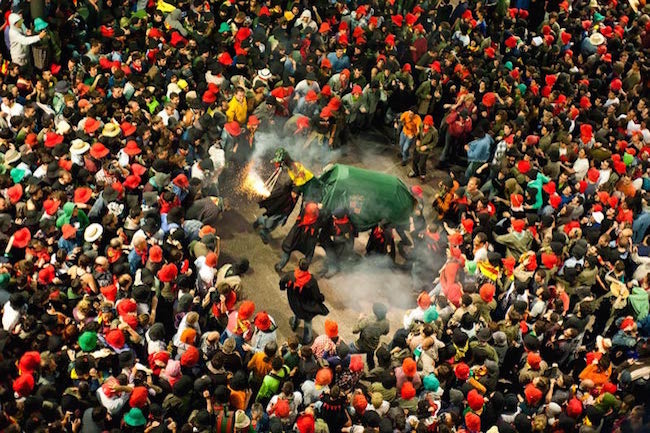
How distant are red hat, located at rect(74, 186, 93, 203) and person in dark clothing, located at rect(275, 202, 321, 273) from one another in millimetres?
3244

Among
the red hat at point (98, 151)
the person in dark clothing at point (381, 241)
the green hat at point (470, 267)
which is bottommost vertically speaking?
the person in dark clothing at point (381, 241)

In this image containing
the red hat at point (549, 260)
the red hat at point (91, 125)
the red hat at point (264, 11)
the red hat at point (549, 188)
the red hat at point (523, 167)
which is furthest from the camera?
the red hat at point (264, 11)

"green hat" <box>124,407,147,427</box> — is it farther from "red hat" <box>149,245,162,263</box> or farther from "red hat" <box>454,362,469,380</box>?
"red hat" <box>454,362,469,380</box>

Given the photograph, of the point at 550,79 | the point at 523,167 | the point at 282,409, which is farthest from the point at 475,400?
the point at 550,79

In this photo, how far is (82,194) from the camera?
1375cm

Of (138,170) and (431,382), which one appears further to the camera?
(138,170)

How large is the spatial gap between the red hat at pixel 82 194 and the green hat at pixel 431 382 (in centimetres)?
587

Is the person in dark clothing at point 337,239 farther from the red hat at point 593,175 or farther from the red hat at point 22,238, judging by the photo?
the red hat at point 22,238

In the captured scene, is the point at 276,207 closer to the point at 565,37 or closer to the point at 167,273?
the point at 167,273

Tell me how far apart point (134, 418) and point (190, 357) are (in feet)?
3.67

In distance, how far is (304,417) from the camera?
11219mm

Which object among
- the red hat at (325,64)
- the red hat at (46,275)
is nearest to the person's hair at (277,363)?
the red hat at (46,275)

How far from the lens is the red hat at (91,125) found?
1490cm

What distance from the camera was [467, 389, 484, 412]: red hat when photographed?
1170 cm
